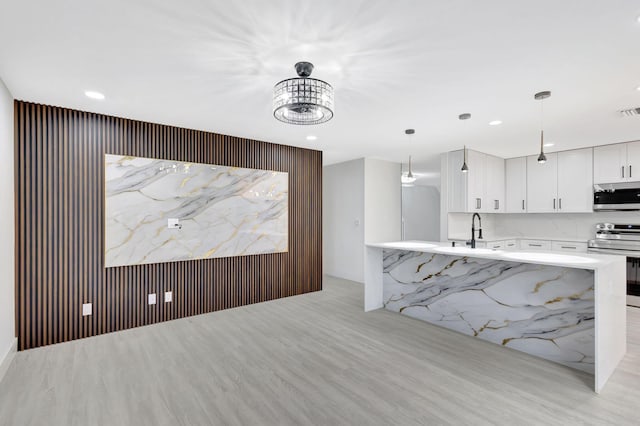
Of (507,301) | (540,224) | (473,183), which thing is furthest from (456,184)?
(507,301)

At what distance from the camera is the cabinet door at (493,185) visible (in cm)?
591

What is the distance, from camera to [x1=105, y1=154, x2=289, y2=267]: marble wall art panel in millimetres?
3656

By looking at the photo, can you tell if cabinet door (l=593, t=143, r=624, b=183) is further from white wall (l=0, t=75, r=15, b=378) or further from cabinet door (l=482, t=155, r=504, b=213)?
white wall (l=0, t=75, r=15, b=378)

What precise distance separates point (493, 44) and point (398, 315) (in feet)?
10.8

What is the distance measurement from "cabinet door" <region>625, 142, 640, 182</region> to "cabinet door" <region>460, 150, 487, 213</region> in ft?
6.65

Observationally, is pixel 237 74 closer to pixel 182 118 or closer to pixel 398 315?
pixel 182 118

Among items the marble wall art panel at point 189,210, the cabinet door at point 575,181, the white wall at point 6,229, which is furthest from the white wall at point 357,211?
the white wall at point 6,229

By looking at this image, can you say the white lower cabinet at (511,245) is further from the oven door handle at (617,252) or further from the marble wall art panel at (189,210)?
the marble wall art panel at (189,210)

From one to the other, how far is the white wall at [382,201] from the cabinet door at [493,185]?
67.2 inches

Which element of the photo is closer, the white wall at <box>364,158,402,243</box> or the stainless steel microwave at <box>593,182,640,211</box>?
the stainless steel microwave at <box>593,182,640,211</box>

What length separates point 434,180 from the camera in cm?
893

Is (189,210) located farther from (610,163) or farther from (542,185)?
(610,163)

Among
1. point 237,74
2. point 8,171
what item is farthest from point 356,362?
point 8,171

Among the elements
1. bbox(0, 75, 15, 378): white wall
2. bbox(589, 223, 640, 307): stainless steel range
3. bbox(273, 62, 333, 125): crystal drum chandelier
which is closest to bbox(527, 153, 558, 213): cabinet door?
bbox(589, 223, 640, 307): stainless steel range
